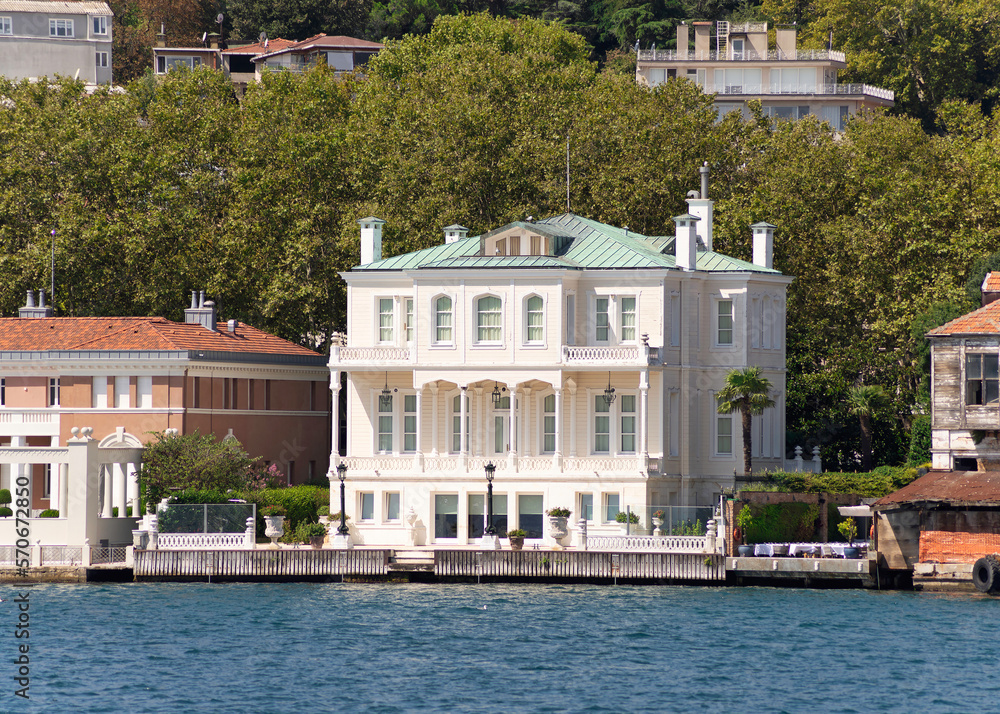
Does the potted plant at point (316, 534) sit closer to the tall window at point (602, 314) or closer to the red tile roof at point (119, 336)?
the red tile roof at point (119, 336)

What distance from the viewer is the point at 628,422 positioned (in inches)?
2549

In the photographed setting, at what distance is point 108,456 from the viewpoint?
64.0 meters

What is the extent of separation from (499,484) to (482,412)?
10.5ft

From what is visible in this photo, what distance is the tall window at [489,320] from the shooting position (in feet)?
212

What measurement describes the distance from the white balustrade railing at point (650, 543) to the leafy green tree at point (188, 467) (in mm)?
13861

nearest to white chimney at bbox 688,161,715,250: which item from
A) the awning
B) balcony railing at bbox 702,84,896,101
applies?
the awning

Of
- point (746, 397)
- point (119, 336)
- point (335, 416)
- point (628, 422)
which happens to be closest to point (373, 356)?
point (335, 416)

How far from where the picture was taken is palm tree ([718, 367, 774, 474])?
2514 inches

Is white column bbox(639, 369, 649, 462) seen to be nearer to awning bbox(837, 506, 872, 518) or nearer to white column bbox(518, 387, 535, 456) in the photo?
white column bbox(518, 387, 535, 456)

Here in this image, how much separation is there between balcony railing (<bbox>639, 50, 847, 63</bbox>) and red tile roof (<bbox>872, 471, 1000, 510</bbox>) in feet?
209

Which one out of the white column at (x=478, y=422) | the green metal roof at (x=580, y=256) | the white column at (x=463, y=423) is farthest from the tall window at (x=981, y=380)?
the white column at (x=463, y=423)

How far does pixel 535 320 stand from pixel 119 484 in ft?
52.0

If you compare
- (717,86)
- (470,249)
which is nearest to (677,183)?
(470,249)

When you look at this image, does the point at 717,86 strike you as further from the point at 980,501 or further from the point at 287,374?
the point at 980,501
